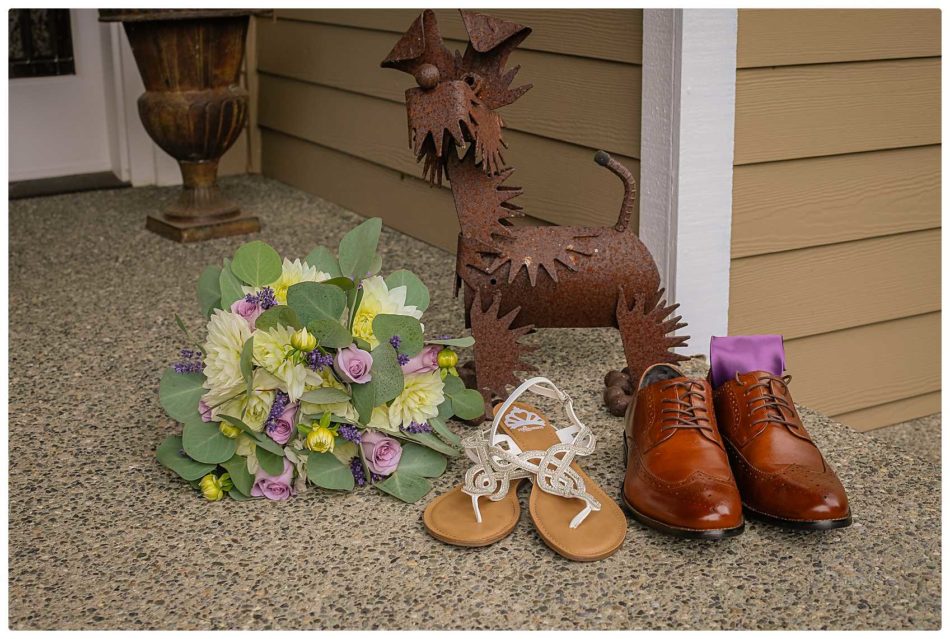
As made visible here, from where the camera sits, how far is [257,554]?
138cm

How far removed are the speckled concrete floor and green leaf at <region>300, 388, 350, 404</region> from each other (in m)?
0.16

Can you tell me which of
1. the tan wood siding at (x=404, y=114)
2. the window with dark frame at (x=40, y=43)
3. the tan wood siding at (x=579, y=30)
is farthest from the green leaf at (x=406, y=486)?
the window with dark frame at (x=40, y=43)

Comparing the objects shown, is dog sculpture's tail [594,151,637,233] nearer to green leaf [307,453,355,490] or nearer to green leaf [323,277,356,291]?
green leaf [323,277,356,291]

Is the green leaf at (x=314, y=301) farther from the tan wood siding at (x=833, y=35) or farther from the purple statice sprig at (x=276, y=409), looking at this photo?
the tan wood siding at (x=833, y=35)

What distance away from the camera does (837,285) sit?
2418 mm

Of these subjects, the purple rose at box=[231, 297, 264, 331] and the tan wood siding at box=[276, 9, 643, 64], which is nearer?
the purple rose at box=[231, 297, 264, 331]

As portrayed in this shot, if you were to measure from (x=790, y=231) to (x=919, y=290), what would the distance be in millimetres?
516

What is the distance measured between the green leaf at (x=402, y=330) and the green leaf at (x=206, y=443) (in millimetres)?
277

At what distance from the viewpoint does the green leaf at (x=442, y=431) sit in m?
1.59

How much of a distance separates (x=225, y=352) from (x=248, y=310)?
0.25 feet

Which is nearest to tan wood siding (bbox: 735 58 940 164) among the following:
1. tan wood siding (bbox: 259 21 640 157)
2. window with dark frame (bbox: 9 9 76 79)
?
tan wood siding (bbox: 259 21 640 157)

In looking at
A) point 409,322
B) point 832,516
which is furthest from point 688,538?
point 409,322

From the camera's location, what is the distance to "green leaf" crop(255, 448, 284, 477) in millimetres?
1503

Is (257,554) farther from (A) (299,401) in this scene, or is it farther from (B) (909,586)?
(B) (909,586)
